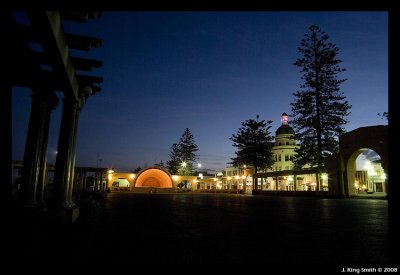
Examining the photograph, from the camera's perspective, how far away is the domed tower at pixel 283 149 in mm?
71688

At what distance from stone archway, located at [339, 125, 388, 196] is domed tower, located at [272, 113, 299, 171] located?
142ft

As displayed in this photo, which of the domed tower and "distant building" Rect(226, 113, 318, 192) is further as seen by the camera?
the domed tower

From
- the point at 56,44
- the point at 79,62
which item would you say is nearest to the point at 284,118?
the point at 79,62

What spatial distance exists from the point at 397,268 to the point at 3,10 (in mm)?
3038

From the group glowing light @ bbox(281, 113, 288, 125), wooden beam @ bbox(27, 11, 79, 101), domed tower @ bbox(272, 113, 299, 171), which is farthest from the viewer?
glowing light @ bbox(281, 113, 288, 125)

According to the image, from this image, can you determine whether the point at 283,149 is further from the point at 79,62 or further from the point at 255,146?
the point at 79,62

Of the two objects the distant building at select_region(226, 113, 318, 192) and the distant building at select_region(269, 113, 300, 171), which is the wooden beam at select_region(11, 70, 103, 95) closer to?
the distant building at select_region(226, 113, 318, 192)

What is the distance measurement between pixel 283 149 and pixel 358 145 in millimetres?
48721

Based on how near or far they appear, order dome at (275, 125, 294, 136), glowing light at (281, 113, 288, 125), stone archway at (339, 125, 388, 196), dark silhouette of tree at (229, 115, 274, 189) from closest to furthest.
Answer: stone archway at (339, 125, 388, 196) < dark silhouette of tree at (229, 115, 274, 189) < dome at (275, 125, 294, 136) < glowing light at (281, 113, 288, 125)

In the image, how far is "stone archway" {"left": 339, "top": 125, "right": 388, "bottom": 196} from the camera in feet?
74.0

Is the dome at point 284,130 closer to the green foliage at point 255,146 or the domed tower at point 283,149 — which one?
the domed tower at point 283,149

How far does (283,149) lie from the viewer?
73250mm

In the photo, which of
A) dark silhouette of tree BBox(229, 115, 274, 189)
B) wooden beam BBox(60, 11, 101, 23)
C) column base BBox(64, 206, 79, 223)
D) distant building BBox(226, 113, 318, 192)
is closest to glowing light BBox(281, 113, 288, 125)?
distant building BBox(226, 113, 318, 192)

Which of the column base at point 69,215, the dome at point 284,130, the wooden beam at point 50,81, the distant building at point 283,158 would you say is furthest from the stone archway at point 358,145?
the dome at point 284,130
